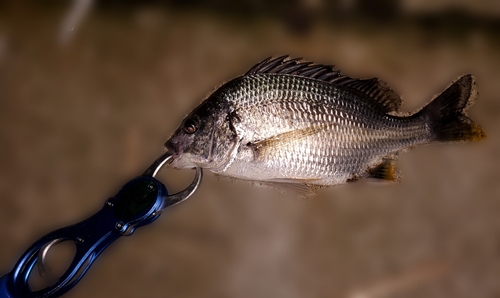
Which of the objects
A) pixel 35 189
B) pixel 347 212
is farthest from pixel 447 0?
pixel 35 189

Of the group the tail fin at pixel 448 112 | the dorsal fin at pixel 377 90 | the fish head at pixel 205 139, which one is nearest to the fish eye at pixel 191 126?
the fish head at pixel 205 139

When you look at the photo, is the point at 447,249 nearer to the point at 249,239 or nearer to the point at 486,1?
the point at 249,239

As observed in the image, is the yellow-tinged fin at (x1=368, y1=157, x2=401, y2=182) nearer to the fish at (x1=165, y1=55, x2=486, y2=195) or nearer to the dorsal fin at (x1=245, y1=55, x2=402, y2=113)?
the fish at (x1=165, y1=55, x2=486, y2=195)

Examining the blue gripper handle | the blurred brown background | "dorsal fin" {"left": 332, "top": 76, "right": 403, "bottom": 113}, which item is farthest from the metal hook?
"dorsal fin" {"left": 332, "top": 76, "right": 403, "bottom": 113}

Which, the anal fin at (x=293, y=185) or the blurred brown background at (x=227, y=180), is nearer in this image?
the anal fin at (x=293, y=185)

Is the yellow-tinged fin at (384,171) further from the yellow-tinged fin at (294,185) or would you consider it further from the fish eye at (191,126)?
the fish eye at (191,126)
